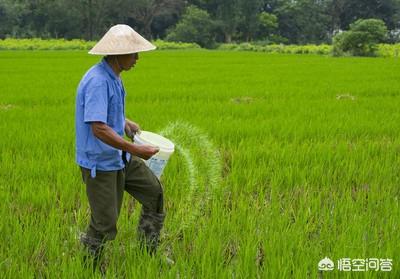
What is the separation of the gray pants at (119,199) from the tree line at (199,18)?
3854 cm

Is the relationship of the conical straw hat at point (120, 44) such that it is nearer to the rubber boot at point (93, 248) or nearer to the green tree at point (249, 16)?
the rubber boot at point (93, 248)

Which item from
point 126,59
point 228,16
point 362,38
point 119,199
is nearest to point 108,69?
point 126,59

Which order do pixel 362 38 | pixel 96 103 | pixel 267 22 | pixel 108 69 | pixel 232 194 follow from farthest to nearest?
pixel 267 22
pixel 362 38
pixel 232 194
pixel 108 69
pixel 96 103

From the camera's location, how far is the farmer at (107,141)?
1938 millimetres

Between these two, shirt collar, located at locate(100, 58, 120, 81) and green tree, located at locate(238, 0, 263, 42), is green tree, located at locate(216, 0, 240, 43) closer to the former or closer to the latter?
green tree, located at locate(238, 0, 263, 42)

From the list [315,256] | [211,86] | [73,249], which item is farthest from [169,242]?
[211,86]

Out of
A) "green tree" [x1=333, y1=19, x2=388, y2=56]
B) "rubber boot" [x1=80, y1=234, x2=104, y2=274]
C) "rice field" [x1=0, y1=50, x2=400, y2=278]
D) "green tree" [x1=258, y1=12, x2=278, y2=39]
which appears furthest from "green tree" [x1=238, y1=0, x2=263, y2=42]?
"rubber boot" [x1=80, y1=234, x2=104, y2=274]

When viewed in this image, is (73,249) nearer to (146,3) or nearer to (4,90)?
(4,90)

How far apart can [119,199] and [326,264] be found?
3.10ft

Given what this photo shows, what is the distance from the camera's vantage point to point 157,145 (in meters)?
2.14

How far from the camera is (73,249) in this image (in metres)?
2.28

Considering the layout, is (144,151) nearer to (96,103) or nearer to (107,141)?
(107,141)

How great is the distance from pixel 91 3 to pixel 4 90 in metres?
32.4

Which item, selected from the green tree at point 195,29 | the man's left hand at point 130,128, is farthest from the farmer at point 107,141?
the green tree at point 195,29
